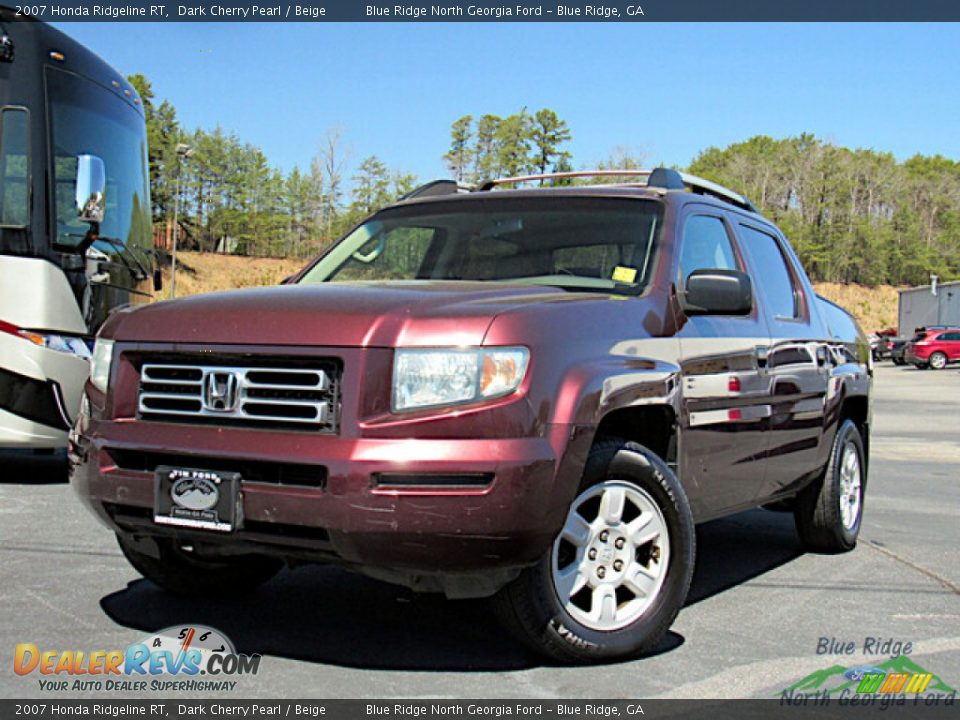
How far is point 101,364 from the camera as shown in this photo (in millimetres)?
4312

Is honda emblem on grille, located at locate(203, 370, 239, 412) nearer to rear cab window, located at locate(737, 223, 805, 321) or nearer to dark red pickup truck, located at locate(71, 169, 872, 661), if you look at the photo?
dark red pickup truck, located at locate(71, 169, 872, 661)

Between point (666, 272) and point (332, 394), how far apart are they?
5.78ft

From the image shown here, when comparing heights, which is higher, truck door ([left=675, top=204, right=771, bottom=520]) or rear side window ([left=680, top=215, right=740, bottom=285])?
rear side window ([left=680, top=215, right=740, bottom=285])

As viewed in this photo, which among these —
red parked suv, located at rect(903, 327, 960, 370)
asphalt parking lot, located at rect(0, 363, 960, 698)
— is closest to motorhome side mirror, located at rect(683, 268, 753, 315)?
asphalt parking lot, located at rect(0, 363, 960, 698)

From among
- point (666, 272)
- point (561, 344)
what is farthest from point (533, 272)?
point (561, 344)

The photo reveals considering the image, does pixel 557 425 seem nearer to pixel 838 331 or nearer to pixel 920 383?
pixel 838 331

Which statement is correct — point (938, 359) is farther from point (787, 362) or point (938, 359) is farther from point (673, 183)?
point (673, 183)

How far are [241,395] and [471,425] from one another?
0.82 metres

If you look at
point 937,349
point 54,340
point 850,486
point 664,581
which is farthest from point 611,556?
point 937,349

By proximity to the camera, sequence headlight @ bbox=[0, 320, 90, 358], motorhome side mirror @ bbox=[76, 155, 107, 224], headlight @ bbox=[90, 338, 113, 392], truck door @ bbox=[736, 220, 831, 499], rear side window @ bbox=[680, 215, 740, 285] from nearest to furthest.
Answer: headlight @ bbox=[90, 338, 113, 392]
rear side window @ bbox=[680, 215, 740, 285]
truck door @ bbox=[736, 220, 831, 499]
headlight @ bbox=[0, 320, 90, 358]
motorhome side mirror @ bbox=[76, 155, 107, 224]

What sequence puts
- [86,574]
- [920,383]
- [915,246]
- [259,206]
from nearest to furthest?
[86,574], [920,383], [259,206], [915,246]

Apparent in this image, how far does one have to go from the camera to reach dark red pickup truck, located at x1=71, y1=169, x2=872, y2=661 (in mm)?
3609

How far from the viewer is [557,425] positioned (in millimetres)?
3738

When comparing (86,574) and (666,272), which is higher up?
(666,272)
